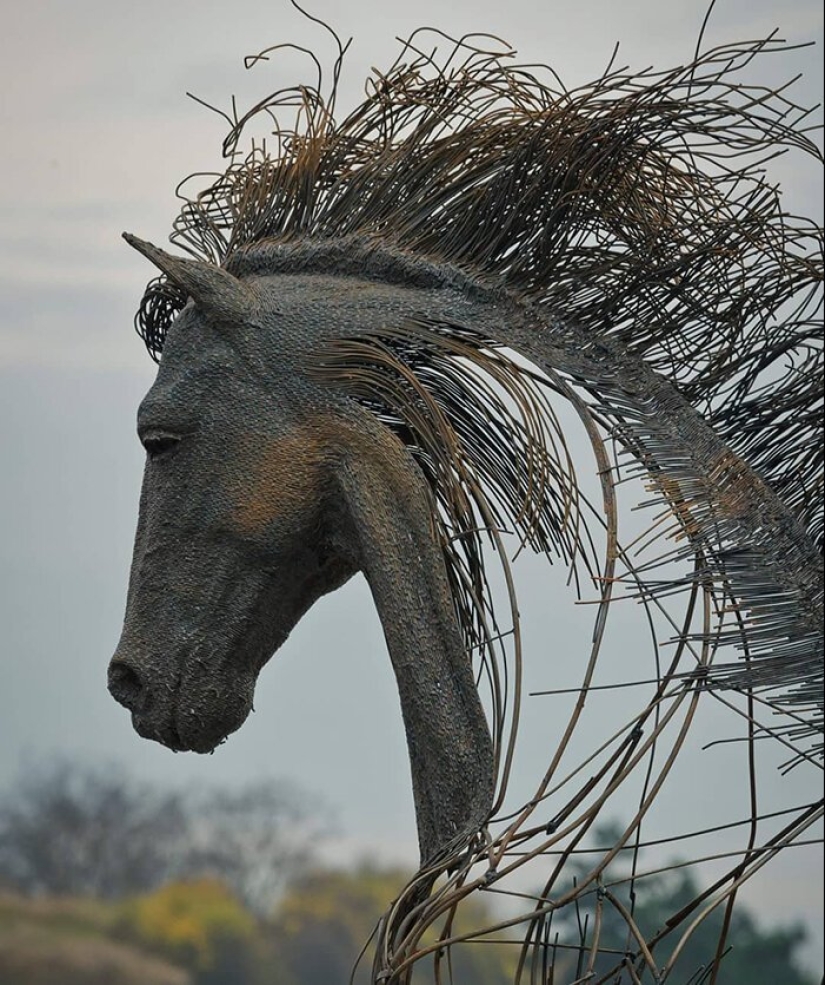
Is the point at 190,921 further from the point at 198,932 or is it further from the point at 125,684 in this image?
the point at 125,684

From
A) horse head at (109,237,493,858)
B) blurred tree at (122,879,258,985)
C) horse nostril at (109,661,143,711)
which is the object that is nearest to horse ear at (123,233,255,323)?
horse head at (109,237,493,858)

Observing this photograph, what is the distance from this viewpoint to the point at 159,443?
4.72 feet

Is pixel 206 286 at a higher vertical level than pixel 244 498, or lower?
higher

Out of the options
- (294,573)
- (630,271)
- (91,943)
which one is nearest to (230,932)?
(91,943)

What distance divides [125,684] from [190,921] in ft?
6.01

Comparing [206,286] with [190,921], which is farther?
[190,921]

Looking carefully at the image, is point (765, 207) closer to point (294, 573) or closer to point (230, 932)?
point (294, 573)

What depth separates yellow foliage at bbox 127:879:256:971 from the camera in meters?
3.15

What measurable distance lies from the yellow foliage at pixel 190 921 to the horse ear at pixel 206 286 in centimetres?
195

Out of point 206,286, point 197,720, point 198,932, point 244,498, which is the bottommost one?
point 198,932

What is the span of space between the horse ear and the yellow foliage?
1950 mm

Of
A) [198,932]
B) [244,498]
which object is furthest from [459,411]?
[198,932]

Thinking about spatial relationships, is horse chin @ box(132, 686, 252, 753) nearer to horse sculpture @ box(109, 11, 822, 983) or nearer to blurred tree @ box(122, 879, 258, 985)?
horse sculpture @ box(109, 11, 822, 983)

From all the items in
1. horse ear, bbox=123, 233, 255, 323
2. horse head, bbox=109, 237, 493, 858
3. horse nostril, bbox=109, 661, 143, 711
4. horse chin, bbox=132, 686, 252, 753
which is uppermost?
horse ear, bbox=123, 233, 255, 323
